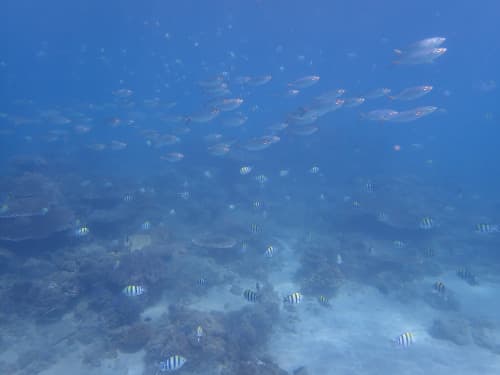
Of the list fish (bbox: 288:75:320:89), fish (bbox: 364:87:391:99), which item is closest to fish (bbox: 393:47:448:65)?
fish (bbox: 364:87:391:99)

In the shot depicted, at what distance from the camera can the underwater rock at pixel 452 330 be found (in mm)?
10055

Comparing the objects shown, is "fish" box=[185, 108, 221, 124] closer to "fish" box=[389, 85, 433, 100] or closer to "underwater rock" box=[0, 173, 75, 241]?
"underwater rock" box=[0, 173, 75, 241]

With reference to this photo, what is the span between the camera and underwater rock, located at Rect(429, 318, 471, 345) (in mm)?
10055

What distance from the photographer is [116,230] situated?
45.6ft

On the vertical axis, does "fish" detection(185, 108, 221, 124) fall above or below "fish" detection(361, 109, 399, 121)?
above

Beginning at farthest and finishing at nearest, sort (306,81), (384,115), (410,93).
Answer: (306,81), (384,115), (410,93)

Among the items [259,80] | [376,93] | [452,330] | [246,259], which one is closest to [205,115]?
[259,80]

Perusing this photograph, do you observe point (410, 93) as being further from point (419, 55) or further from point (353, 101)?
point (353, 101)

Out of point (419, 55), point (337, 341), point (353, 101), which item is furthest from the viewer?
point (353, 101)

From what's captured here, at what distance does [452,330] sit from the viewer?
10.3 meters

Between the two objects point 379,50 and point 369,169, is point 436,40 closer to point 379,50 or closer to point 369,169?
point 369,169

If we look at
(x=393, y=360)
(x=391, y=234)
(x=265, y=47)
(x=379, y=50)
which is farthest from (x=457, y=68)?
(x=393, y=360)

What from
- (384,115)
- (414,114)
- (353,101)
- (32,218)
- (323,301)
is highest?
(353,101)

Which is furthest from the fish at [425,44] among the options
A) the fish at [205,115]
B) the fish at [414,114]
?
the fish at [205,115]
